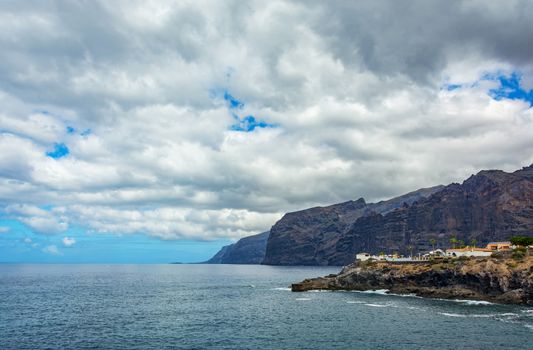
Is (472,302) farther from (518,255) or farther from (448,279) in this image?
(518,255)

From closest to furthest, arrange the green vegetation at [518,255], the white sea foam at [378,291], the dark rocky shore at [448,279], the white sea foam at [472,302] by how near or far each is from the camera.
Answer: the white sea foam at [472,302] < the dark rocky shore at [448,279] < the green vegetation at [518,255] < the white sea foam at [378,291]

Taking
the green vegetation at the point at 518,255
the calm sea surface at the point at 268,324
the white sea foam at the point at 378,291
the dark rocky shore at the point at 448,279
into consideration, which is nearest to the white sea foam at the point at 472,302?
the calm sea surface at the point at 268,324

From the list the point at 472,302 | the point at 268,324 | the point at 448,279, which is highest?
the point at 448,279

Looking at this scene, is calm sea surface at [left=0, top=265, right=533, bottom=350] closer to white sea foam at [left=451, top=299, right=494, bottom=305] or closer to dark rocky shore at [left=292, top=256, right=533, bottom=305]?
white sea foam at [left=451, top=299, right=494, bottom=305]

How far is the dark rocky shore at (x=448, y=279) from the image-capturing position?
118312 mm

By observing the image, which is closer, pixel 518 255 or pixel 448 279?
pixel 448 279

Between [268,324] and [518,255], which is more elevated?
[518,255]

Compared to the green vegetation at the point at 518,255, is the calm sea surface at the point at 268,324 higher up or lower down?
lower down

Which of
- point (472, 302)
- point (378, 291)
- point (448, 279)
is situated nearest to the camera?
point (472, 302)

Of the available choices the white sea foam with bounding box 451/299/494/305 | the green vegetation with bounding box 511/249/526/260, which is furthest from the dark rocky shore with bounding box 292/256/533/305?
the white sea foam with bounding box 451/299/494/305

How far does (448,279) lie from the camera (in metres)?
137

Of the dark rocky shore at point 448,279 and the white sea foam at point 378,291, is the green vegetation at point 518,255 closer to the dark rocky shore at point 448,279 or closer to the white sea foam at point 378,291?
the dark rocky shore at point 448,279

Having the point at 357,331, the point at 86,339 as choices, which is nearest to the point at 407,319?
Result: the point at 357,331

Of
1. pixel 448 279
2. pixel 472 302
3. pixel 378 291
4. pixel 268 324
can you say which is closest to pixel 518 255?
pixel 448 279
